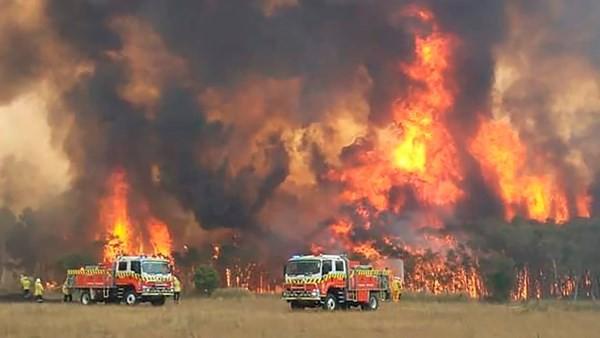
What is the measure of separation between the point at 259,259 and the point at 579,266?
88.4 ft

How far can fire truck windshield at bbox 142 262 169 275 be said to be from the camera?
45312 millimetres

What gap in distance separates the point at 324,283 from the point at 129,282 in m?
11.5

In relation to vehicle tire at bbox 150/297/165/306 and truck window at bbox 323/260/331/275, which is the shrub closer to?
vehicle tire at bbox 150/297/165/306

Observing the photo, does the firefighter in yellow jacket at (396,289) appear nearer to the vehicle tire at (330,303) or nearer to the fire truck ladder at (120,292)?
the vehicle tire at (330,303)

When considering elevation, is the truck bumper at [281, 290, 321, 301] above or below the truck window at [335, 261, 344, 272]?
below

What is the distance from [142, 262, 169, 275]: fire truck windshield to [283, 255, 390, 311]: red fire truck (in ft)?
27.9

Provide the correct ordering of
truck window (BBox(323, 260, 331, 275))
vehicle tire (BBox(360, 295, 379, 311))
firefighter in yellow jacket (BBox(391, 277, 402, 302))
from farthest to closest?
firefighter in yellow jacket (BBox(391, 277, 402, 302)) < vehicle tire (BBox(360, 295, 379, 311)) < truck window (BBox(323, 260, 331, 275))

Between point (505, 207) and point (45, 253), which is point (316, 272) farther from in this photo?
point (45, 253)

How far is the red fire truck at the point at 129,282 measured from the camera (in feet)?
147

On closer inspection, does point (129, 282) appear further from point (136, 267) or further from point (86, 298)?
point (86, 298)

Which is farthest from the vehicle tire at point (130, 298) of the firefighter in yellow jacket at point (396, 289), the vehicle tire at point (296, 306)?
the firefighter in yellow jacket at point (396, 289)

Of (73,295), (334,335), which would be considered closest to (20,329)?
(334,335)

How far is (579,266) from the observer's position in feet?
230

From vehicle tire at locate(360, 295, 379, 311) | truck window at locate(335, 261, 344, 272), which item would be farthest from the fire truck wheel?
vehicle tire at locate(360, 295, 379, 311)
